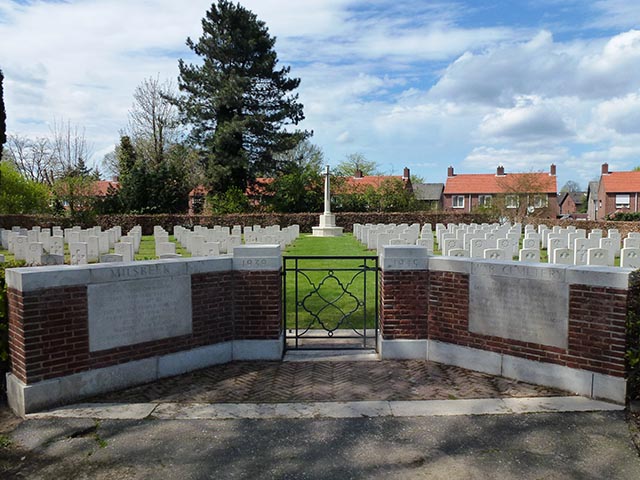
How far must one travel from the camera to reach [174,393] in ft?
17.3

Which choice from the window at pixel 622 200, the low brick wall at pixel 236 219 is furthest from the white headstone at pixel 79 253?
the window at pixel 622 200

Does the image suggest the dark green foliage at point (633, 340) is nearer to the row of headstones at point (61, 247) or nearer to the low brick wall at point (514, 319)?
the low brick wall at point (514, 319)

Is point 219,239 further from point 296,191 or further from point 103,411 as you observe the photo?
point 296,191

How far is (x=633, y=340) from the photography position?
489 centimetres

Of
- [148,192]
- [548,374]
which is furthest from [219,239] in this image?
[148,192]

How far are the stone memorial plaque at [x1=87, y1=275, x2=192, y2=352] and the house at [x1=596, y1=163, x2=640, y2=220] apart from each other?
2486 inches

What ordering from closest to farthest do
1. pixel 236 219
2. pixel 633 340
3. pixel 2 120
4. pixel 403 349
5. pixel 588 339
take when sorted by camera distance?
pixel 633 340, pixel 588 339, pixel 403 349, pixel 2 120, pixel 236 219

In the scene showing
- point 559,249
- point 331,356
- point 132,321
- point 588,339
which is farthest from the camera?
point 559,249

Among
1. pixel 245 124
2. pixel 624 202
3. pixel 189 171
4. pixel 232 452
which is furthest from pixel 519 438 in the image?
pixel 624 202

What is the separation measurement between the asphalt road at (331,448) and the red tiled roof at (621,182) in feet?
214

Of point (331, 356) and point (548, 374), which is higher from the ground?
point (548, 374)

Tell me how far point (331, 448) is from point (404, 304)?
2.60 m

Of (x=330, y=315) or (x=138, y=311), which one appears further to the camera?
(x=330, y=315)

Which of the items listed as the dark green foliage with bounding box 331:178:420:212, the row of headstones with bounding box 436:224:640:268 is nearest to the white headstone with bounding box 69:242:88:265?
the row of headstones with bounding box 436:224:640:268
